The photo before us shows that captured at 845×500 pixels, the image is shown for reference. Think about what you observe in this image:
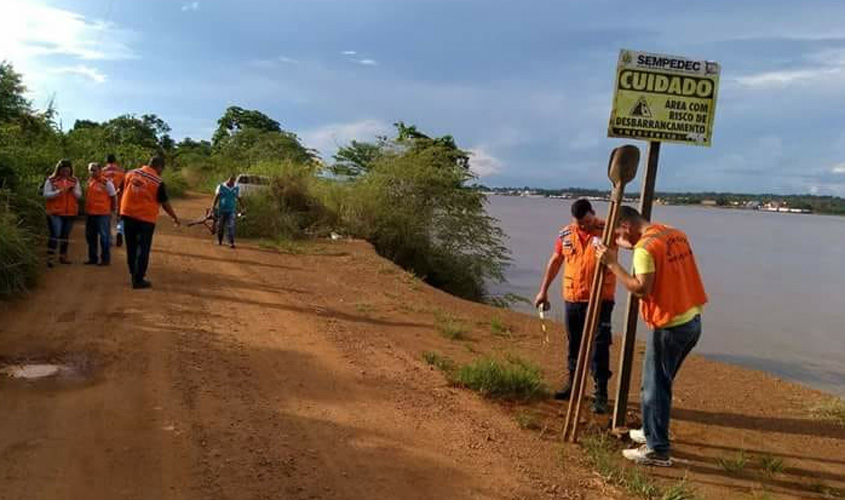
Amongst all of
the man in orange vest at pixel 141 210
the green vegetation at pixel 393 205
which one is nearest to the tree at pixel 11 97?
the green vegetation at pixel 393 205

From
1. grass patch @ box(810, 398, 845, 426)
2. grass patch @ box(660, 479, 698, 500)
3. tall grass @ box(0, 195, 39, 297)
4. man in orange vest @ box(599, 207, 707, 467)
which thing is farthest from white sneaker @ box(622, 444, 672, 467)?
tall grass @ box(0, 195, 39, 297)

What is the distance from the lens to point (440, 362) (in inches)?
273

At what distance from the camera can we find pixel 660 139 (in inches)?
209

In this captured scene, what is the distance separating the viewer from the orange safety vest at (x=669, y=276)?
15.2 feet

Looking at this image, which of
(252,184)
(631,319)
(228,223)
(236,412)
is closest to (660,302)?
(631,319)

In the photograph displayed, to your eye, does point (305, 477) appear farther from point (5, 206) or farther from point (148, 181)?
point (5, 206)

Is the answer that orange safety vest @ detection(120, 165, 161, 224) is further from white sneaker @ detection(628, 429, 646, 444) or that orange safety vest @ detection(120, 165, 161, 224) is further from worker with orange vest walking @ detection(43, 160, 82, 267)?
white sneaker @ detection(628, 429, 646, 444)

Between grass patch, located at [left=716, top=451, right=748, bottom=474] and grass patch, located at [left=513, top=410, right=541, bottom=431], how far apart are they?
1348mm

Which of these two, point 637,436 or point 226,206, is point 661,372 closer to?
point 637,436

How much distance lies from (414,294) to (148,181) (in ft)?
14.6

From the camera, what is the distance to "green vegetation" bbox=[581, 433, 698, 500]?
432 cm

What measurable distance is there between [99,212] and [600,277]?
847 cm

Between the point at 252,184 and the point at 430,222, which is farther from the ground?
the point at 252,184

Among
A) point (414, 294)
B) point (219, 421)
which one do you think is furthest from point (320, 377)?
point (414, 294)
